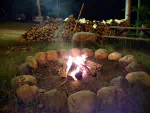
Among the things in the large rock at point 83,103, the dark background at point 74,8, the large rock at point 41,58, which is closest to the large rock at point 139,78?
the large rock at point 83,103

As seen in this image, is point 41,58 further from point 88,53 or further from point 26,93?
Result: point 26,93

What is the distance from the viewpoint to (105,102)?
162 inches

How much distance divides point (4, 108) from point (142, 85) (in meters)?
3.12

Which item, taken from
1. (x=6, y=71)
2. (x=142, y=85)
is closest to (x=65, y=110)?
(x=142, y=85)

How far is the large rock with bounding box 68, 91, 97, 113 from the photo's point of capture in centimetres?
396

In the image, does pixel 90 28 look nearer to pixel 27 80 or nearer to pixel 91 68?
pixel 91 68

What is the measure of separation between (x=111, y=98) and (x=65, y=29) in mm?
7708

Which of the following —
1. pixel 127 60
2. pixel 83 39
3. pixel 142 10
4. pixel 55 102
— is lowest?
pixel 55 102

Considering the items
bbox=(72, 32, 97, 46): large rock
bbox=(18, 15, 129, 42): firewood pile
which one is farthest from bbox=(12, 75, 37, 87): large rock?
bbox=(18, 15, 129, 42): firewood pile

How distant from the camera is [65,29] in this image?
11359mm

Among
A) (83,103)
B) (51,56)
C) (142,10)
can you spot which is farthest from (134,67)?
(142,10)

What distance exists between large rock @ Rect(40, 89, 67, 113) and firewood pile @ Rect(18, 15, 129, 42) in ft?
22.7

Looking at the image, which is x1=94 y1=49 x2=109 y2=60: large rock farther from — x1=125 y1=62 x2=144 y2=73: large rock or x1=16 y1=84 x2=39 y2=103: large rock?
x1=16 y1=84 x2=39 y2=103: large rock

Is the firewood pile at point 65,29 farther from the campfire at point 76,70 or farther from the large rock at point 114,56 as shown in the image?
the campfire at point 76,70
